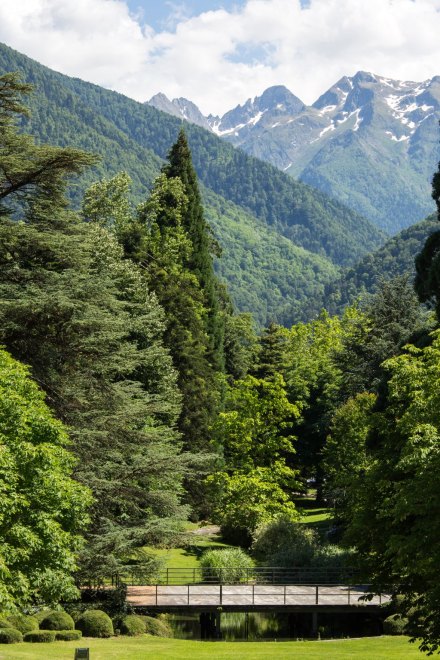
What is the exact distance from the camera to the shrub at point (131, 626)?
2906 centimetres

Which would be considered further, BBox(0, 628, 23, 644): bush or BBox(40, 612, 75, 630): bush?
BBox(40, 612, 75, 630): bush

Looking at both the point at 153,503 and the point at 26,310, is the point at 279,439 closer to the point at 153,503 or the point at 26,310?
the point at 153,503

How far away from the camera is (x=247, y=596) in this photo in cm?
3375

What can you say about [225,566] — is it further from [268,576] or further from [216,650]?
[216,650]

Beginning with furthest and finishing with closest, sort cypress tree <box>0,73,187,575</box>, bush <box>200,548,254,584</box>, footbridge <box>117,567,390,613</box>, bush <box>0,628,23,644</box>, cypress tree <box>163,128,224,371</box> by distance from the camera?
cypress tree <box>163,128,224,371</box>
bush <box>200,548,254,584</box>
footbridge <box>117,567,390,613</box>
cypress tree <box>0,73,187,575</box>
bush <box>0,628,23,644</box>

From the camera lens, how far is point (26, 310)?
90.3 feet

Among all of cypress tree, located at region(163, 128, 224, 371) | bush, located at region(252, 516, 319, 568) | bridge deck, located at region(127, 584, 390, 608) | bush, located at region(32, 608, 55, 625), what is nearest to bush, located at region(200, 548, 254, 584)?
bridge deck, located at region(127, 584, 390, 608)

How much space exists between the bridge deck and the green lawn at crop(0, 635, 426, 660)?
2.37 meters

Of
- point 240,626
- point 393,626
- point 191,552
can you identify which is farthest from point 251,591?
point 191,552

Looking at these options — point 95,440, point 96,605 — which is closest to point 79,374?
point 95,440

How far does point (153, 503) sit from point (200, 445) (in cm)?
1877

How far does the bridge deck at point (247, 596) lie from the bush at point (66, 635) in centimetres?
481

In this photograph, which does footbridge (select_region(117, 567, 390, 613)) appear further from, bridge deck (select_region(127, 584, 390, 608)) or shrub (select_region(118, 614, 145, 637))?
shrub (select_region(118, 614, 145, 637))

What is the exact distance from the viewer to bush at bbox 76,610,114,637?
1112 inches
